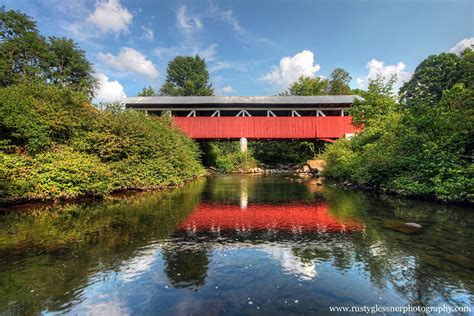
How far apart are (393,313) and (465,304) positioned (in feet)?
3.76

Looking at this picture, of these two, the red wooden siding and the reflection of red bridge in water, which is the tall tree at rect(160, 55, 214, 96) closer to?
the red wooden siding

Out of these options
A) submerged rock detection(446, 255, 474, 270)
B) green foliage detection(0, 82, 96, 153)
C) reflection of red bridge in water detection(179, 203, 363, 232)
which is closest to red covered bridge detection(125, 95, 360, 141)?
green foliage detection(0, 82, 96, 153)

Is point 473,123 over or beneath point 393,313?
over

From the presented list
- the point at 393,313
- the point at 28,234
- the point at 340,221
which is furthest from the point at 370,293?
the point at 28,234

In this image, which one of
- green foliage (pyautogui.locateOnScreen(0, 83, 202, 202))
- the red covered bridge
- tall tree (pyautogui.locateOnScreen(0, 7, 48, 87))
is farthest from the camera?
tall tree (pyautogui.locateOnScreen(0, 7, 48, 87))

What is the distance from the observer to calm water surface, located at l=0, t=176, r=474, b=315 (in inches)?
161

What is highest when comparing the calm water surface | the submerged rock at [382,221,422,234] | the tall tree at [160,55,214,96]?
the tall tree at [160,55,214,96]

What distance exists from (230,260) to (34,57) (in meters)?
46.6

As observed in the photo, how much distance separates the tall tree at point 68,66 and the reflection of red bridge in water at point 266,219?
39983mm

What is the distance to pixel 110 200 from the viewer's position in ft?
40.5

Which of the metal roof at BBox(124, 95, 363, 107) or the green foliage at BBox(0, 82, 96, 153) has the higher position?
the metal roof at BBox(124, 95, 363, 107)

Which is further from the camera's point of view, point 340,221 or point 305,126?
point 305,126

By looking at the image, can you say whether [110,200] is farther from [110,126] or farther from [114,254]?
[114,254]

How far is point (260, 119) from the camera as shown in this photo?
2970 centimetres
